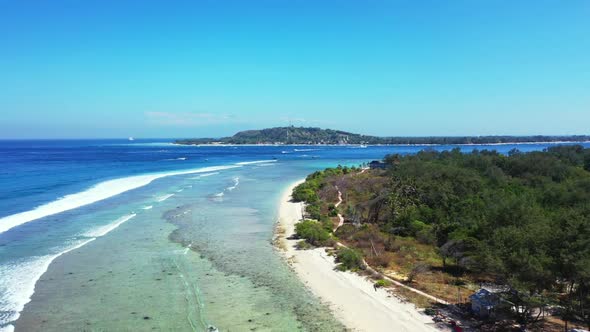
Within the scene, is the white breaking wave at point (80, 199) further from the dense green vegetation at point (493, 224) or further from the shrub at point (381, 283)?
the shrub at point (381, 283)

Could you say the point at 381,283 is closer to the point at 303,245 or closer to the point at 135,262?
the point at 303,245

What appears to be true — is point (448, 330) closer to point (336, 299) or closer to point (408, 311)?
point (408, 311)

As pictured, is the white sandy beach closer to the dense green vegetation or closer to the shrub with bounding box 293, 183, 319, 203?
the dense green vegetation

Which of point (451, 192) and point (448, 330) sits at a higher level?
point (451, 192)

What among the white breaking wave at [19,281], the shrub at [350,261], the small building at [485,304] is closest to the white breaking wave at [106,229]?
the white breaking wave at [19,281]

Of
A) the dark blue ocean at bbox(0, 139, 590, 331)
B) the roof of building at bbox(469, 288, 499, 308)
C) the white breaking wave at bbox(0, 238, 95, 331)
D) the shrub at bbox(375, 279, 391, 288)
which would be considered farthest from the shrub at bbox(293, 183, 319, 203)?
the roof of building at bbox(469, 288, 499, 308)

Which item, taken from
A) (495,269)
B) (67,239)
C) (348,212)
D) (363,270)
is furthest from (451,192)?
(67,239)
